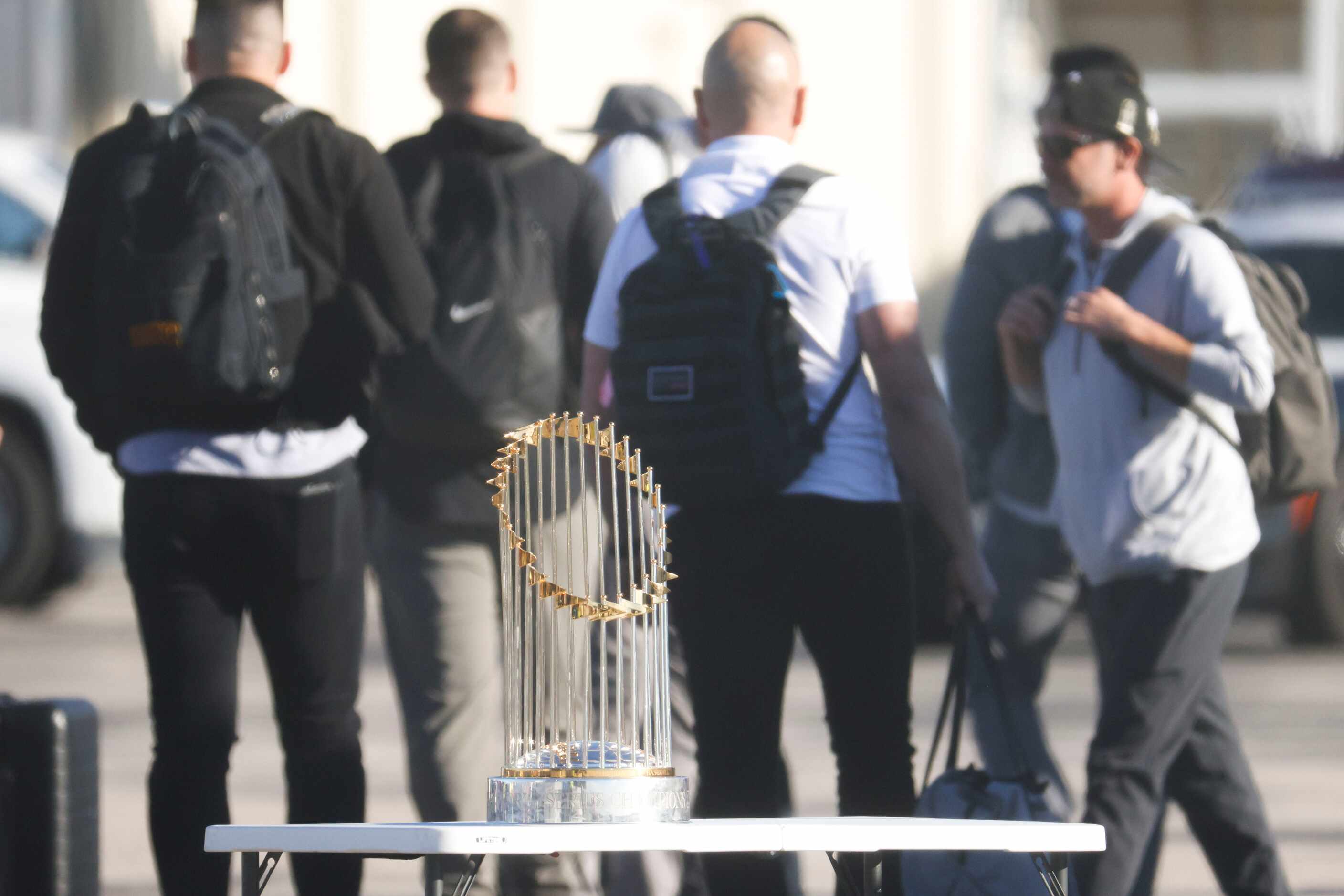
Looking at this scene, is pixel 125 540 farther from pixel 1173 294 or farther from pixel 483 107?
pixel 1173 294

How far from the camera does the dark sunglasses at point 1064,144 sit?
4938 mm

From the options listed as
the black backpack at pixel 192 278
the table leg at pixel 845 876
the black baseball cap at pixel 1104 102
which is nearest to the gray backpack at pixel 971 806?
the table leg at pixel 845 876

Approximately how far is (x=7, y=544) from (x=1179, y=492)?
791cm

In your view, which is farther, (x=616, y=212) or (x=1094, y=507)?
(x=616, y=212)

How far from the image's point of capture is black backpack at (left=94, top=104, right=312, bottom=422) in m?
4.30

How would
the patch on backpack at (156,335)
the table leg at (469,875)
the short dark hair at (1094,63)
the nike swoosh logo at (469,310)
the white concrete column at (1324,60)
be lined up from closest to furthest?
the table leg at (469,875), the patch on backpack at (156,335), the short dark hair at (1094,63), the nike swoosh logo at (469,310), the white concrete column at (1324,60)

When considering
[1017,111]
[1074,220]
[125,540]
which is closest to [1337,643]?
[1074,220]

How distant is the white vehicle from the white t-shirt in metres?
7.31

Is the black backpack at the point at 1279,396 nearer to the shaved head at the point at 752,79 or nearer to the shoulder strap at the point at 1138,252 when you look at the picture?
the shoulder strap at the point at 1138,252

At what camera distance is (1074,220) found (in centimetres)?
562

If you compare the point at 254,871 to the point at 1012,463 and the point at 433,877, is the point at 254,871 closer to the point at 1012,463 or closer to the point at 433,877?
the point at 433,877

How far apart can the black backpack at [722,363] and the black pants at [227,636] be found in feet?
2.14

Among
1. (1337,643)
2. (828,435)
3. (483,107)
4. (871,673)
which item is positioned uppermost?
(483,107)

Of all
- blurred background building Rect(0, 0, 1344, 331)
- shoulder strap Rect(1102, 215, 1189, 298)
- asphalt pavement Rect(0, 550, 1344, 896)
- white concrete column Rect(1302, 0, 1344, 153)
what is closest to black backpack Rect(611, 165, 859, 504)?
shoulder strap Rect(1102, 215, 1189, 298)
